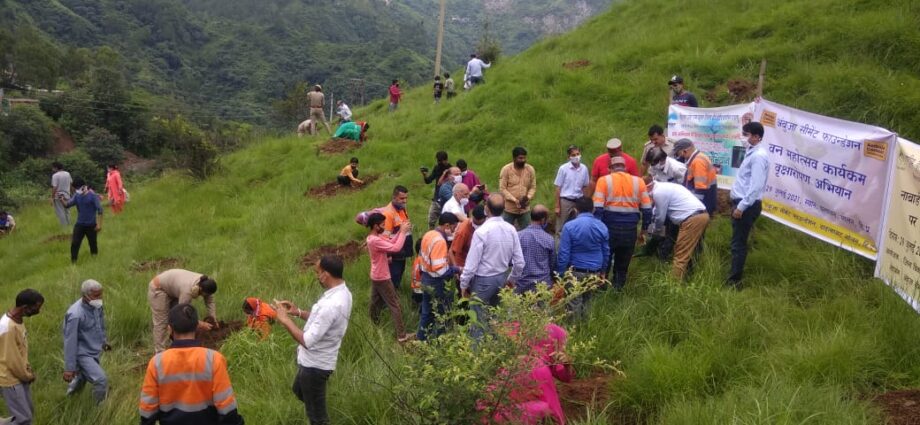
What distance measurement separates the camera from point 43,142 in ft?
130

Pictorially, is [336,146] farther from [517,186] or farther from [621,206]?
[621,206]

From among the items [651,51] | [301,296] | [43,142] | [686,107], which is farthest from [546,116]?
[43,142]

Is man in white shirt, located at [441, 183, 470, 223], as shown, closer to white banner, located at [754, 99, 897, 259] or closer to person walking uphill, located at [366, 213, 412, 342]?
person walking uphill, located at [366, 213, 412, 342]

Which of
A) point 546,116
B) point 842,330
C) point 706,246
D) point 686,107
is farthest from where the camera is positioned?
point 546,116

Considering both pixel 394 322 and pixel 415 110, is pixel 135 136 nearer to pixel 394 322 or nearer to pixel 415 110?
pixel 415 110

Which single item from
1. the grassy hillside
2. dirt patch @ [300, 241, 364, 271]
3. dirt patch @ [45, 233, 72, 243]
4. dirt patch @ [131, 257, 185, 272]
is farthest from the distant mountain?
dirt patch @ [300, 241, 364, 271]

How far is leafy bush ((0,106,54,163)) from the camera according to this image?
37875 millimetres

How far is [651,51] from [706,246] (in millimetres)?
7284

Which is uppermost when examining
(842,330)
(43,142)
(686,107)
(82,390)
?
(686,107)

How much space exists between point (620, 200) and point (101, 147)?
42.9m

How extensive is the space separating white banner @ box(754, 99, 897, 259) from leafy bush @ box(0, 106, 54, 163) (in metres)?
44.4

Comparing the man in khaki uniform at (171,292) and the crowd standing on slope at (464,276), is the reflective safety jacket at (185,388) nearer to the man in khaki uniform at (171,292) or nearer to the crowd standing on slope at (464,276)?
the crowd standing on slope at (464,276)

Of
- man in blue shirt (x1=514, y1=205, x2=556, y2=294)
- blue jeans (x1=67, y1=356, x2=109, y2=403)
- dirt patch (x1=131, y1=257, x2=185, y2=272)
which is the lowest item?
dirt patch (x1=131, y1=257, x2=185, y2=272)

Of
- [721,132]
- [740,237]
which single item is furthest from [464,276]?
[721,132]
